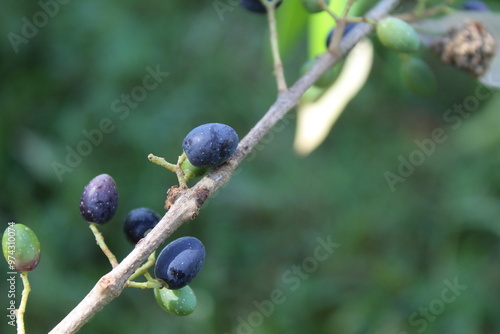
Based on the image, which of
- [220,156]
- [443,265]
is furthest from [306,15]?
[443,265]

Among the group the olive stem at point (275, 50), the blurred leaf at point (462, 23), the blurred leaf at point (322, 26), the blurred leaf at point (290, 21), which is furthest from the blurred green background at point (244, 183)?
the olive stem at point (275, 50)

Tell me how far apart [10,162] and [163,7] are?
3.43 feet

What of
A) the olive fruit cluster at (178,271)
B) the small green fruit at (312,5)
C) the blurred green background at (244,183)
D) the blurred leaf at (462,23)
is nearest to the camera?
the olive fruit cluster at (178,271)

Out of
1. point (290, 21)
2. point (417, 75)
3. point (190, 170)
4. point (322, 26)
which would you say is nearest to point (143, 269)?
point (190, 170)

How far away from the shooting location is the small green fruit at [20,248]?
2.78 ft

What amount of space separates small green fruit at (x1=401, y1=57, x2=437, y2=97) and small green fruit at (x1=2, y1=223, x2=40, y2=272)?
2.94 feet

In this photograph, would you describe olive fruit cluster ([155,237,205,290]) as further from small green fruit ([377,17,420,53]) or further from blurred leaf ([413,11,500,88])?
blurred leaf ([413,11,500,88])

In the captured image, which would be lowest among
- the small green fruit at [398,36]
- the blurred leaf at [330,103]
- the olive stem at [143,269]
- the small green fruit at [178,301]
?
the blurred leaf at [330,103]

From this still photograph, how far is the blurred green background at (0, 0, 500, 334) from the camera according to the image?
8.24 feet

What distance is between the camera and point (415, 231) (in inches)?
110

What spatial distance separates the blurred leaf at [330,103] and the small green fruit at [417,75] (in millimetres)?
172

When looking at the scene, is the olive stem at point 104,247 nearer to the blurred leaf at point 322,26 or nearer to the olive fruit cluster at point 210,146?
the olive fruit cluster at point 210,146

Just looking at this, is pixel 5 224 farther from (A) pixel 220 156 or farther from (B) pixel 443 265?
(A) pixel 220 156

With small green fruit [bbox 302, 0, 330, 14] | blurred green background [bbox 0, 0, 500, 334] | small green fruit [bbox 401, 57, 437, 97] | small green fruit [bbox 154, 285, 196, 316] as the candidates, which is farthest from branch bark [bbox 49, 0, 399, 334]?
blurred green background [bbox 0, 0, 500, 334]
